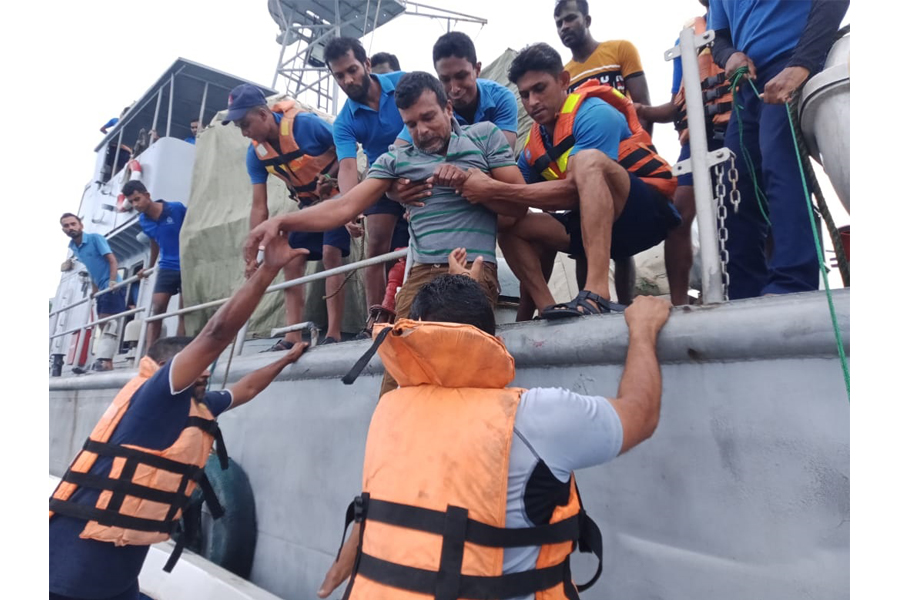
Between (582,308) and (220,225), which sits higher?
(220,225)

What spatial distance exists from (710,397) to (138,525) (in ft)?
7.14

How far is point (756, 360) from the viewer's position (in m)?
1.67

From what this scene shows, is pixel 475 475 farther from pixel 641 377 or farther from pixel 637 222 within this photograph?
pixel 637 222

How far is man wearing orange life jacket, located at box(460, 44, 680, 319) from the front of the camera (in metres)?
2.23

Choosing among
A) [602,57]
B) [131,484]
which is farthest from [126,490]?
[602,57]

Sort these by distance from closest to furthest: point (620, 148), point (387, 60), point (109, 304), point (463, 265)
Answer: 1. point (463, 265)
2. point (620, 148)
3. point (387, 60)
4. point (109, 304)

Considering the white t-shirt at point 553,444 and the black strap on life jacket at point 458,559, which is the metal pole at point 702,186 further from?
the black strap on life jacket at point 458,559

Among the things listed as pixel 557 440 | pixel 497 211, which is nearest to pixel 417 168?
pixel 497 211

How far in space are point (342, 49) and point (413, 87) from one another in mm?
1349

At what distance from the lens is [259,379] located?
324 centimetres

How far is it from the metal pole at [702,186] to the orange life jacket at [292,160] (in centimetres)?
259

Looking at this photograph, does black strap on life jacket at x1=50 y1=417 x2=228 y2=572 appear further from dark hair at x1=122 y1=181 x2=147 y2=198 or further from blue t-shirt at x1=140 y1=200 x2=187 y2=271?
blue t-shirt at x1=140 y1=200 x2=187 y2=271

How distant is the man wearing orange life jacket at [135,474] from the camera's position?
2.34 meters

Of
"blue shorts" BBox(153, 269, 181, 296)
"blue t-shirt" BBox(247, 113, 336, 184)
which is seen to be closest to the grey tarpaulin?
"blue shorts" BBox(153, 269, 181, 296)
